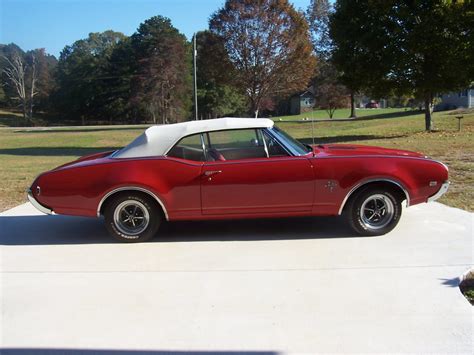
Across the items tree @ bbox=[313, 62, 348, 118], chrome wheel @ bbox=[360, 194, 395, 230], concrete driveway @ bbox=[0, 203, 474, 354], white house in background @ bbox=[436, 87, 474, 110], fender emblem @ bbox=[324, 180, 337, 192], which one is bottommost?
concrete driveway @ bbox=[0, 203, 474, 354]

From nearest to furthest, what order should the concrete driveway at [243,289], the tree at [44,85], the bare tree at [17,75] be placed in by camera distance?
the concrete driveway at [243,289] < the bare tree at [17,75] < the tree at [44,85]

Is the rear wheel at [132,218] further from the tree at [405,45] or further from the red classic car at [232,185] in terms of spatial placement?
the tree at [405,45]

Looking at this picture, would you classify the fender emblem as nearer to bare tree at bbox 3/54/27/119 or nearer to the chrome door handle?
the chrome door handle

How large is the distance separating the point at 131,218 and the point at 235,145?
1.49m

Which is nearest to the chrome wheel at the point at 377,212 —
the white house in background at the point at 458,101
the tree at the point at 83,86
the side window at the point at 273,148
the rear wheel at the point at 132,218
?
the side window at the point at 273,148

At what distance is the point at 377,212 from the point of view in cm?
533

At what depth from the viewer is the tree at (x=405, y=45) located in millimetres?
17578

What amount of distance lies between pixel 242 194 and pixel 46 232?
2.56 m

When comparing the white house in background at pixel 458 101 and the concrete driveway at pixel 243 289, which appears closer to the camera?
the concrete driveway at pixel 243 289

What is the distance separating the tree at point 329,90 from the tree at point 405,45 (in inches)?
1404

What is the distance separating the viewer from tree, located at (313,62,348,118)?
190 ft

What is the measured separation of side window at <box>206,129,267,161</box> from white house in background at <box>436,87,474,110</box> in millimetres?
42448

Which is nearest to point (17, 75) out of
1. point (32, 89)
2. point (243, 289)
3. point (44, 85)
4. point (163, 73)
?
point (44, 85)

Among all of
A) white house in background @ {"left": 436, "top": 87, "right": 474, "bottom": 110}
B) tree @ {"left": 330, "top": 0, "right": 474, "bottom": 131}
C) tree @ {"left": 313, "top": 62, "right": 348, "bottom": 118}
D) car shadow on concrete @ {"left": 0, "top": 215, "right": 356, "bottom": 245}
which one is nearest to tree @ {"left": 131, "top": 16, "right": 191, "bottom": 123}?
tree @ {"left": 313, "top": 62, "right": 348, "bottom": 118}
